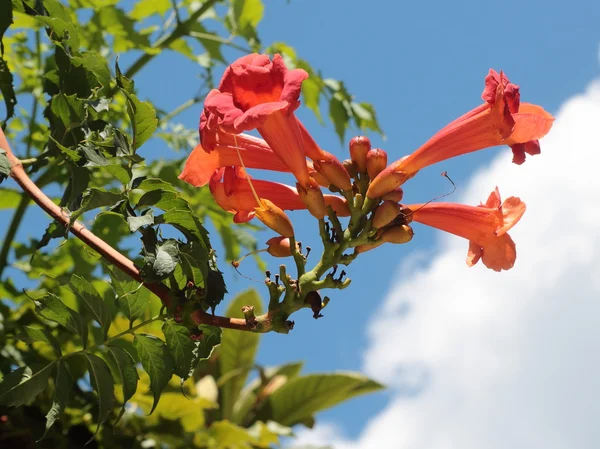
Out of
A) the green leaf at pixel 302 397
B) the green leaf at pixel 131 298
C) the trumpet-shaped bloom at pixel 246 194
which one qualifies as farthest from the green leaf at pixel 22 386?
the green leaf at pixel 302 397

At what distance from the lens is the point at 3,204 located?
392 centimetres

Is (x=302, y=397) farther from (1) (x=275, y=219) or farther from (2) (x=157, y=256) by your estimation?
(2) (x=157, y=256)

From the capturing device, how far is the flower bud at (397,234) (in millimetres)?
1693

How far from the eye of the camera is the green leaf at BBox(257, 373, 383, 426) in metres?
8.18

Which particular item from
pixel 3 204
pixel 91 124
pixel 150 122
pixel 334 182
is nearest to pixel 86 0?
pixel 3 204

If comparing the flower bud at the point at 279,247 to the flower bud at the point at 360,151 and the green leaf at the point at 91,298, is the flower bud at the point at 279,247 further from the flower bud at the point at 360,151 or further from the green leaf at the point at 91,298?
the green leaf at the point at 91,298

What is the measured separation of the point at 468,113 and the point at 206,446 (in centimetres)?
313

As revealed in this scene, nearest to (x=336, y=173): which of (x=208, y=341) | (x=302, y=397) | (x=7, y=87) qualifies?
(x=208, y=341)

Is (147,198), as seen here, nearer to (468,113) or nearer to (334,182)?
(334,182)

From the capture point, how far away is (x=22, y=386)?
186cm

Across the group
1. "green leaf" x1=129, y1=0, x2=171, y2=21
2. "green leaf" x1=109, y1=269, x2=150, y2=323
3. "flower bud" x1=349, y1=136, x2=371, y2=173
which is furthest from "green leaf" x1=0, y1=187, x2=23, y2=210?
"flower bud" x1=349, y1=136, x2=371, y2=173

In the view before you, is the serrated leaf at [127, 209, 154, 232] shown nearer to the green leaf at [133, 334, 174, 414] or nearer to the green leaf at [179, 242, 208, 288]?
the green leaf at [179, 242, 208, 288]

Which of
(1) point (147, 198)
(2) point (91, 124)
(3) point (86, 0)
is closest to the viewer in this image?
(1) point (147, 198)

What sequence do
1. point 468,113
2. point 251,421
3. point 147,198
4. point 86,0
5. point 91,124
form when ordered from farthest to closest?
point 251,421 → point 86,0 → point 91,124 → point 468,113 → point 147,198
